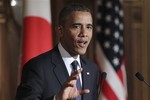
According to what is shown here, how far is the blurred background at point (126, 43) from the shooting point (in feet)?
9.72

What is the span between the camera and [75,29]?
1.40 m

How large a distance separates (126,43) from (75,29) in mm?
1817

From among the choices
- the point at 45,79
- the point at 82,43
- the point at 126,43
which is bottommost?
the point at 126,43

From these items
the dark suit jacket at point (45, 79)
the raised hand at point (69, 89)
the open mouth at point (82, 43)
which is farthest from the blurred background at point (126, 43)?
the raised hand at point (69, 89)

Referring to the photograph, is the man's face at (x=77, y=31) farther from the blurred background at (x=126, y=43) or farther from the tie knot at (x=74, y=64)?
the blurred background at (x=126, y=43)

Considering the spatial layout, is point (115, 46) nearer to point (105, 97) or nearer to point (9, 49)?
point (105, 97)

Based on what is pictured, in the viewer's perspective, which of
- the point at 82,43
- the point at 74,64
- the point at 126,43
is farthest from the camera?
the point at 126,43

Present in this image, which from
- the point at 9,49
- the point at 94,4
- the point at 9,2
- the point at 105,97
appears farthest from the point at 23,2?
the point at 105,97

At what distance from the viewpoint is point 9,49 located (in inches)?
118

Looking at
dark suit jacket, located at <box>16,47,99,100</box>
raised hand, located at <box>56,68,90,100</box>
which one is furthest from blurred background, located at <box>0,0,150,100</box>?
raised hand, located at <box>56,68,90,100</box>

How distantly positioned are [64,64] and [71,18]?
0.20 m

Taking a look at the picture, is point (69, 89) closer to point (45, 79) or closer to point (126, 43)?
point (45, 79)

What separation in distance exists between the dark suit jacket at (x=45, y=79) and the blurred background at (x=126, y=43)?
1504mm

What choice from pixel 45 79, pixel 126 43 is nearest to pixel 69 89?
pixel 45 79
